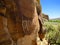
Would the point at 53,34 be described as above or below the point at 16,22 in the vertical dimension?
below

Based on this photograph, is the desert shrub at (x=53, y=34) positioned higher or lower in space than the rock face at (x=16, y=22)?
lower

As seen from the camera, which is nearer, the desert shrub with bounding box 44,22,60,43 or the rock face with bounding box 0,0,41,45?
the rock face with bounding box 0,0,41,45

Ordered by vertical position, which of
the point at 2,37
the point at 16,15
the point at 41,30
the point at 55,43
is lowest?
the point at 55,43

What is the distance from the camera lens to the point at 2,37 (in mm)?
5789

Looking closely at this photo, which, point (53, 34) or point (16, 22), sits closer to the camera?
point (16, 22)

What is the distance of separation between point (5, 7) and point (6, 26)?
28.4 inches

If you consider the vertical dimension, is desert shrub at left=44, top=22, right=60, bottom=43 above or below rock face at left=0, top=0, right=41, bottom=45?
below

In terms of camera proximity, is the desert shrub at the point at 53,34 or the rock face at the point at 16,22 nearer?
the rock face at the point at 16,22

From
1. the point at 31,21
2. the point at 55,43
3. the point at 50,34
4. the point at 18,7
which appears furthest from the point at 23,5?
the point at 50,34

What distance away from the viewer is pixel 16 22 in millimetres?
6426

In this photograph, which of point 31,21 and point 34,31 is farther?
point 34,31

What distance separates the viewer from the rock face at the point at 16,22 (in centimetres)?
591

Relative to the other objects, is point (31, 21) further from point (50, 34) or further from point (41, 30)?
point (50, 34)

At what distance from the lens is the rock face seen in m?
5.91
